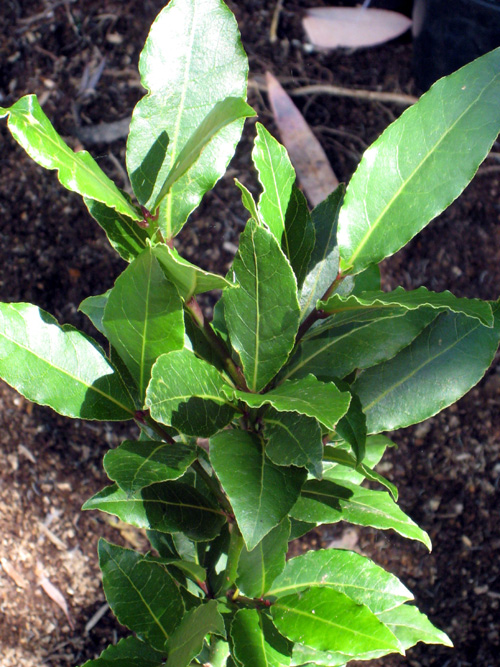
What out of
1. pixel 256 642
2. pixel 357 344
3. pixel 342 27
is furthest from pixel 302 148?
pixel 256 642

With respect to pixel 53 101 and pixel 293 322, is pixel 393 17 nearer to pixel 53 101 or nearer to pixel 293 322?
pixel 53 101

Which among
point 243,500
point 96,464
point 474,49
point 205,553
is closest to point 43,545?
point 96,464

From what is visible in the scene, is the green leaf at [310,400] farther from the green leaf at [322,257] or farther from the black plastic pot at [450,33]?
the black plastic pot at [450,33]

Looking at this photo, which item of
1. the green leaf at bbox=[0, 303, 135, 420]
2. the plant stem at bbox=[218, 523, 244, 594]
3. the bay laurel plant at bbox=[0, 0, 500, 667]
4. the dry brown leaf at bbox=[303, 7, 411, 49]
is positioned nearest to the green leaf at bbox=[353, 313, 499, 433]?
the bay laurel plant at bbox=[0, 0, 500, 667]

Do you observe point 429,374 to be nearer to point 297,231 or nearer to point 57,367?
point 297,231

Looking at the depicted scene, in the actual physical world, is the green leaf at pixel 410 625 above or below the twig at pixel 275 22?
below

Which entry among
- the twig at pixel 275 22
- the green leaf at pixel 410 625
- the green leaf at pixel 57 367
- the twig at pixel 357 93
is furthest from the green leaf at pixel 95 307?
the twig at pixel 275 22
